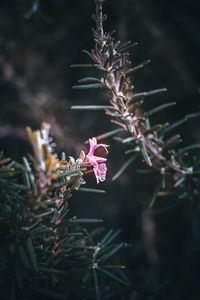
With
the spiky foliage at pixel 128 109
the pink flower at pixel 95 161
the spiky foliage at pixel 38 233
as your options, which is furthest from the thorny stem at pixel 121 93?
the spiky foliage at pixel 38 233

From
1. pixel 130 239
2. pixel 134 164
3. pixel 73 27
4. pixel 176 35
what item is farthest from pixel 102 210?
pixel 73 27

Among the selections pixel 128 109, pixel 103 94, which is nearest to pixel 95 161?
pixel 128 109

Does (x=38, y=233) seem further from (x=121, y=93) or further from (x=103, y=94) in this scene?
(x=103, y=94)

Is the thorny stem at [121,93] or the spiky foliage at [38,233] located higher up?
the thorny stem at [121,93]

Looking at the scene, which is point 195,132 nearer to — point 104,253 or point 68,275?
point 104,253

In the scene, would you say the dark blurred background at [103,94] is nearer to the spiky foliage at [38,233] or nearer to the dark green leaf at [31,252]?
the spiky foliage at [38,233]

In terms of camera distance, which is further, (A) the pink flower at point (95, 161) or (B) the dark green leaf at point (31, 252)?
(A) the pink flower at point (95, 161)
